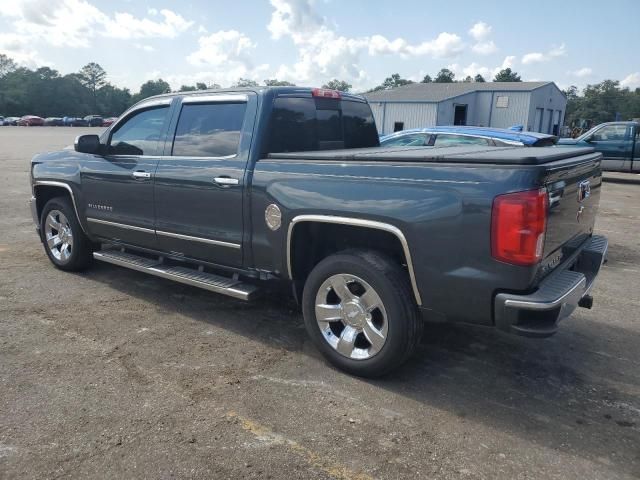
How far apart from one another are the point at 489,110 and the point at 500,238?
3906 cm

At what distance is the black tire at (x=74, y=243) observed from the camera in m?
5.66

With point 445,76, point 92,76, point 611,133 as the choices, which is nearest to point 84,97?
point 92,76

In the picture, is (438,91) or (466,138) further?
(438,91)

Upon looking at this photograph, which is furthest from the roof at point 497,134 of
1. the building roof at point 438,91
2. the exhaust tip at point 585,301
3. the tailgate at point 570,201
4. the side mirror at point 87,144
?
the building roof at point 438,91

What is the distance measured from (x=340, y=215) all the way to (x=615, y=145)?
618 inches

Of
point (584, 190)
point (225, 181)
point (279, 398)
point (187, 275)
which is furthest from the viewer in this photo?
point (187, 275)

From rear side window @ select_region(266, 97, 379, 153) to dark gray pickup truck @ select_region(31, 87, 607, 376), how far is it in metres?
0.02

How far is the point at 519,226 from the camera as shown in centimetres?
280

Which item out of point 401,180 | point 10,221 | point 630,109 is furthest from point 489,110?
point 630,109

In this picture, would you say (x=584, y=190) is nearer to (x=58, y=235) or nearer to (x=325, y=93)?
(x=325, y=93)

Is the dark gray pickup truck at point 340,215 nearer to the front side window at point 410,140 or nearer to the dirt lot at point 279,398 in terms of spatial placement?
the dirt lot at point 279,398

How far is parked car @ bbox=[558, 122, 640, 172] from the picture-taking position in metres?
15.9

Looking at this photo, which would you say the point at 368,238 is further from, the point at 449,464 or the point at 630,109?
the point at 630,109

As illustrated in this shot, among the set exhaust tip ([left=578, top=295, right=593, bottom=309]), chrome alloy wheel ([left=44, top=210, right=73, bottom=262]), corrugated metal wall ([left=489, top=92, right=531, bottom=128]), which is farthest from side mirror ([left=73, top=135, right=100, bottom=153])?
corrugated metal wall ([left=489, top=92, right=531, bottom=128])
